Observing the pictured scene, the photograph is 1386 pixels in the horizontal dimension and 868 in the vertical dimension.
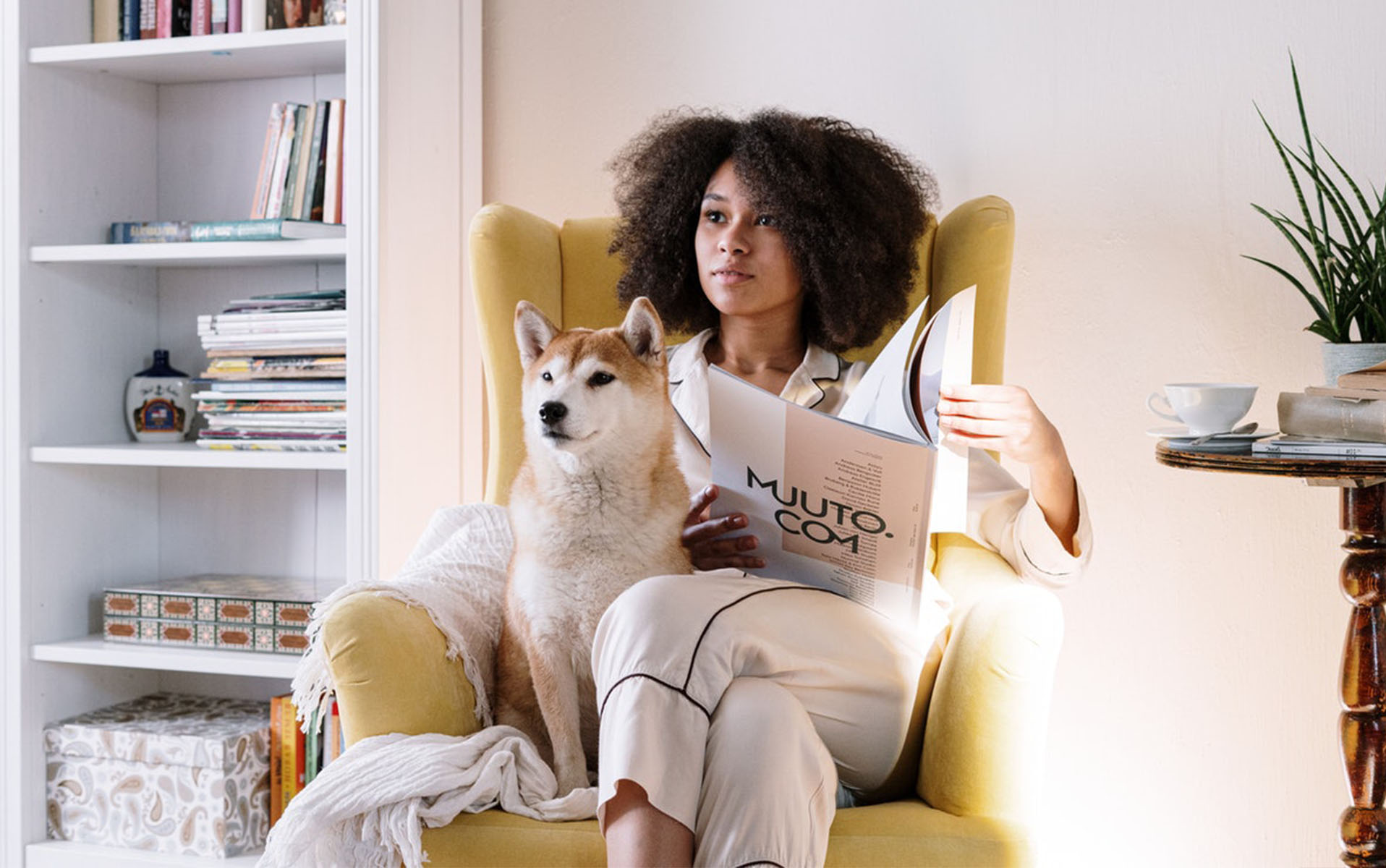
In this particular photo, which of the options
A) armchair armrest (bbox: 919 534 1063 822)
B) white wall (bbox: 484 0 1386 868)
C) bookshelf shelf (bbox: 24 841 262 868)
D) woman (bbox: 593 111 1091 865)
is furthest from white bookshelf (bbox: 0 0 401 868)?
armchair armrest (bbox: 919 534 1063 822)

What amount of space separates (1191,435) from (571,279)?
889 millimetres

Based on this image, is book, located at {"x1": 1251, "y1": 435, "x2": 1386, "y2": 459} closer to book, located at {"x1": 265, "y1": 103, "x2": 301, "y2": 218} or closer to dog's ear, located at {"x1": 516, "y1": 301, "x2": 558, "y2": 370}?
dog's ear, located at {"x1": 516, "y1": 301, "x2": 558, "y2": 370}

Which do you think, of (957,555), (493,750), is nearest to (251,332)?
(493,750)

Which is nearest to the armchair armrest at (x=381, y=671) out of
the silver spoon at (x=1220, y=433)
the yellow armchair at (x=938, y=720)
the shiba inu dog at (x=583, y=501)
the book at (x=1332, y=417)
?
the yellow armchair at (x=938, y=720)

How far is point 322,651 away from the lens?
4.27 feet

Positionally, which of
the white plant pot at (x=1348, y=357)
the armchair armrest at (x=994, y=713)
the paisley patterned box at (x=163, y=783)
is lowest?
the paisley patterned box at (x=163, y=783)

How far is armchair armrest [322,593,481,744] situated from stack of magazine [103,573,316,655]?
2.48 feet

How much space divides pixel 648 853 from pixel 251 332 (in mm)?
1360

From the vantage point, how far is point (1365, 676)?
5.08 ft

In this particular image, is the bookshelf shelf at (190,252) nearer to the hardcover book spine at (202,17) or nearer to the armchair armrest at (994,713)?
the hardcover book spine at (202,17)

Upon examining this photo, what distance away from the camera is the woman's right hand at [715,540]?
1300 mm

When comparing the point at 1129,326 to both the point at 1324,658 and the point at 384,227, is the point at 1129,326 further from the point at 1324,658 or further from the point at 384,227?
the point at 384,227

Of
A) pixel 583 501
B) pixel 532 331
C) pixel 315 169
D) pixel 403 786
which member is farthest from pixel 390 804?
pixel 315 169

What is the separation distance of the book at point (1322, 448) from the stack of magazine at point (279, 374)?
135 cm
